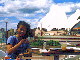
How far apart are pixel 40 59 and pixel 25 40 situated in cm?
35

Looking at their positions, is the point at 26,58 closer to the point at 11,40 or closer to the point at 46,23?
the point at 11,40

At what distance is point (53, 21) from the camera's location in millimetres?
17719

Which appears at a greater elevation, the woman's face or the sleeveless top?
the woman's face

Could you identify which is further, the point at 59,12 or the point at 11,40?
the point at 59,12

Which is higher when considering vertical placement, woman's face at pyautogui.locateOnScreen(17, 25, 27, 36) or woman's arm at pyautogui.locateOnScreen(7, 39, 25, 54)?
woman's face at pyautogui.locateOnScreen(17, 25, 27, 36)

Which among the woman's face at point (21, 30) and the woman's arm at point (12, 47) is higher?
the woman's face at point (21, 30)

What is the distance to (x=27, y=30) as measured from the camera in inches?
37.6

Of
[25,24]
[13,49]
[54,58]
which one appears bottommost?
[54,58]

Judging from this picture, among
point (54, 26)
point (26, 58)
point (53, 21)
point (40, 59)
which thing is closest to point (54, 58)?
point (40, 59)

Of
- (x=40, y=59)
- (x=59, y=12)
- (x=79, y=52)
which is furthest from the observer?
(x=59, y=12)

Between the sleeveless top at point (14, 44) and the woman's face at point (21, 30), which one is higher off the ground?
the woman's face at point (21, 30)

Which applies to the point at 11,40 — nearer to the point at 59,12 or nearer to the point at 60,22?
the point at 60,22

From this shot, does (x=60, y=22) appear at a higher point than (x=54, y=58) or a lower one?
higher

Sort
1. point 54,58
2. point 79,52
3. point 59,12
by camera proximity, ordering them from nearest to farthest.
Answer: point 54,58, point 79,52, point 59,12
